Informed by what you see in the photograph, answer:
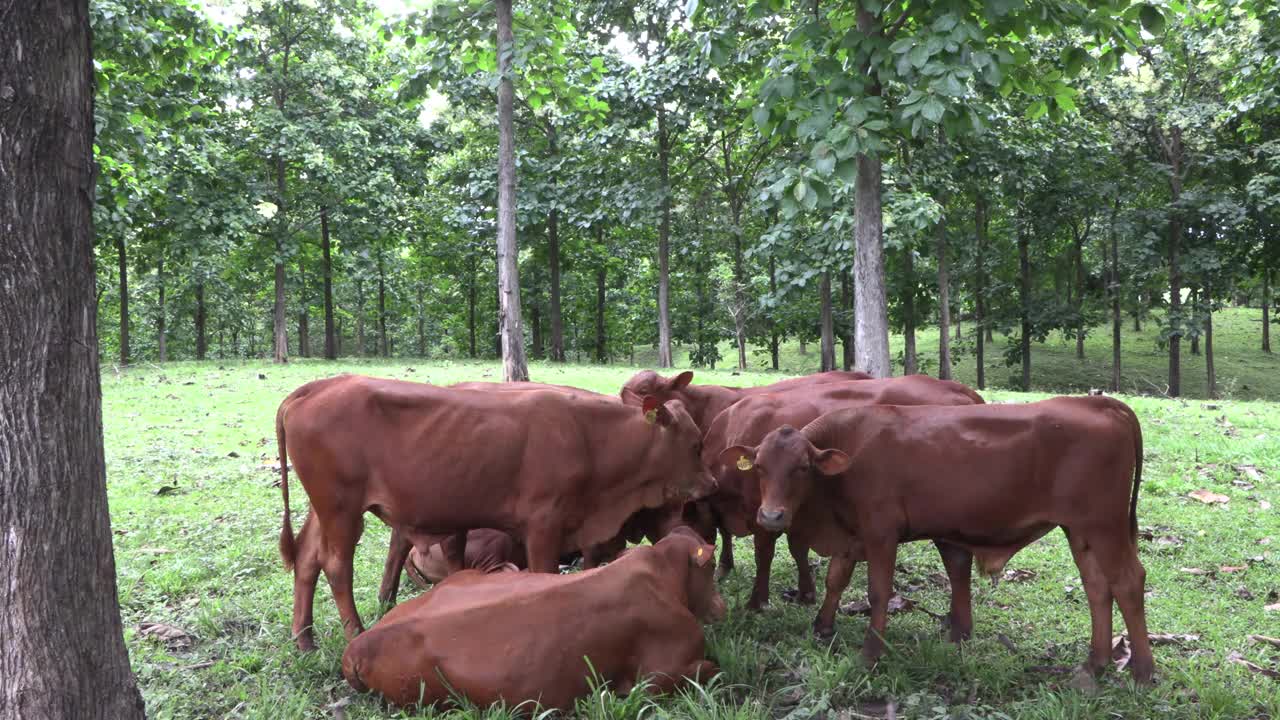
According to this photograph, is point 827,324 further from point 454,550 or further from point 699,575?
point 699,575

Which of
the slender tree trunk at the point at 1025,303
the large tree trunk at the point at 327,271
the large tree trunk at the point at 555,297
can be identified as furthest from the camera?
the slender tree trunk at the point at 1025,303

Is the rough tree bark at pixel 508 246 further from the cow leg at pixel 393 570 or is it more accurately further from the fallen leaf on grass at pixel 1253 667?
the fallen leaf on grass at pixel 1253 667

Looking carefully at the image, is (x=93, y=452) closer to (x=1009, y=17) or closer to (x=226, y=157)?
(x=1009, y=17)

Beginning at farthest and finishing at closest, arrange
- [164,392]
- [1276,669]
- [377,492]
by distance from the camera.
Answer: [164,392], [377,492], [1276,669]

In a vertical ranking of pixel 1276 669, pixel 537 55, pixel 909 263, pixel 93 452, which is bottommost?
pixel 1276 669

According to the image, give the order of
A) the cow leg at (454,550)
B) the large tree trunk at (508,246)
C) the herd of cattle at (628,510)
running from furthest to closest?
the large tree trunk at (508,246) < the cow leg at (454,550) < the herd of cattle at (628,510)

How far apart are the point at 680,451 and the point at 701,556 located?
0.96 metres

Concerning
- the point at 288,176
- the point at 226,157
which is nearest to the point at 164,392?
the point at 226,157

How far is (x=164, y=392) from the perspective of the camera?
1611 centimetres

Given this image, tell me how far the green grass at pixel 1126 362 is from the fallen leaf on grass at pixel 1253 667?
1045 inches

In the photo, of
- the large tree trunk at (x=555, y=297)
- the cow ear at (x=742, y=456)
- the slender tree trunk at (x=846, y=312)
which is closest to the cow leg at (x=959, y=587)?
the cow ear at (x=742, y=456)

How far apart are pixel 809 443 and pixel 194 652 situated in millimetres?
3678

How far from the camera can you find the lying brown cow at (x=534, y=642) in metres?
3.89

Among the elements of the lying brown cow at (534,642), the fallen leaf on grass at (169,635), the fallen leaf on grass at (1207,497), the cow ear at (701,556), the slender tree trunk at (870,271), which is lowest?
the fallen leaf on grass at (169,635)
